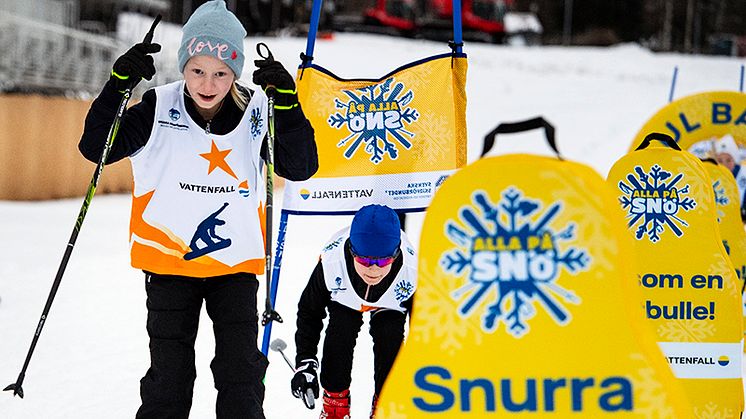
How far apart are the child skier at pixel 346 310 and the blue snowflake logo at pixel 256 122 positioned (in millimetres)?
574

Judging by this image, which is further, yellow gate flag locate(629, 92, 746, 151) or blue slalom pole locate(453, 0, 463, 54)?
yellow gate flag locate(629, 92, 746, 151)

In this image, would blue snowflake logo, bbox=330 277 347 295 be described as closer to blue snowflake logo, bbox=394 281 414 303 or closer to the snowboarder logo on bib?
blue snowflake logo, bbox=394 281 414 303

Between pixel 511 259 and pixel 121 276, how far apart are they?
21.6 ft

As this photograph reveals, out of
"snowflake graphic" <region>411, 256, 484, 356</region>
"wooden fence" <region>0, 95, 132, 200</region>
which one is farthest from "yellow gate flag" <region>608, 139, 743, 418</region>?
"wooden fence" <region>0, 95, 132, 200</region>

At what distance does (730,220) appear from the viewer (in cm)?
500

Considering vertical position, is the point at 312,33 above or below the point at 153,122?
above

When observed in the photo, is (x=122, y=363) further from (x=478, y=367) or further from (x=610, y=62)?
(x=610, y=62)

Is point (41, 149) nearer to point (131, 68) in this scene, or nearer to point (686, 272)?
point (131, 68)

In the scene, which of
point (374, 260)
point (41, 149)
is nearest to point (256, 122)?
point (374, 260)

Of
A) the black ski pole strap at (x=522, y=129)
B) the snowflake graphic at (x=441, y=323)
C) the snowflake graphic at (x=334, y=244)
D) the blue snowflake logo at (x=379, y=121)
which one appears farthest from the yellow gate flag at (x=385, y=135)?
the snowflake graphic at (x=441, y=323)

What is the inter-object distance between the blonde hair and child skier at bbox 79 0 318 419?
0.04 ft

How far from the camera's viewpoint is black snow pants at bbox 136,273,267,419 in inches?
122

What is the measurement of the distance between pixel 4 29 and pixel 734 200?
1172 centimetres

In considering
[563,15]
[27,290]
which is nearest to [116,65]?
[27,290]
